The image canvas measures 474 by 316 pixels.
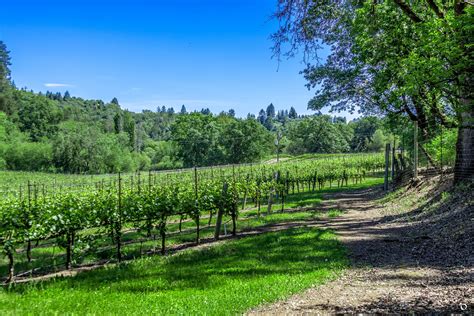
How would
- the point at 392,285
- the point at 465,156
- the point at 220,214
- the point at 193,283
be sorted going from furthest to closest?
the point at 220,214, the point at 465,156, the point at 193,283, the point at 392,285

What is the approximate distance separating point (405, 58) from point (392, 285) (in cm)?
956

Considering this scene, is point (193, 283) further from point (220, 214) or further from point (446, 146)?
point (446, 146)

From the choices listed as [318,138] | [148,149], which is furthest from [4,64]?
[318,138]

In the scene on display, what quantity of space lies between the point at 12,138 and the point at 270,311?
97.2 m

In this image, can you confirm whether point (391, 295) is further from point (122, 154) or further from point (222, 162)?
point (122, 154)

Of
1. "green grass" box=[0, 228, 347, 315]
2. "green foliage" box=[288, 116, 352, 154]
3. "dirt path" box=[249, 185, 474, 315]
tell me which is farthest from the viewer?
"green foliage" box=[288, 116, 352, 154]

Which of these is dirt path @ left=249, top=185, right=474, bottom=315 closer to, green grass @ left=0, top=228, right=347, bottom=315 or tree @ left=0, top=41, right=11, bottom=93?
green grass @ left=0, top=228, right=347, bottom=315

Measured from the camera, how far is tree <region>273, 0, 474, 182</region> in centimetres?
907

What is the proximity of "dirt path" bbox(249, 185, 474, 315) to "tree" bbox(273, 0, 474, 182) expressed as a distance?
13.0ft

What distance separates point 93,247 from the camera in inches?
385

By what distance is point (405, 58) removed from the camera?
13.0 metres

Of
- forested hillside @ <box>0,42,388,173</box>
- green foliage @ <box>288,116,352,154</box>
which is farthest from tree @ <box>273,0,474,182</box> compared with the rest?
green foliage @ <box>288,116,352,154</box>

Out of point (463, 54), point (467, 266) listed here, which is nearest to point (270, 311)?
point (467, 266)

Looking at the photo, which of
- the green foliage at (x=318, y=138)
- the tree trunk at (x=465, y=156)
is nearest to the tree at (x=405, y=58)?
the tree trunk at (x=465, y=156)
